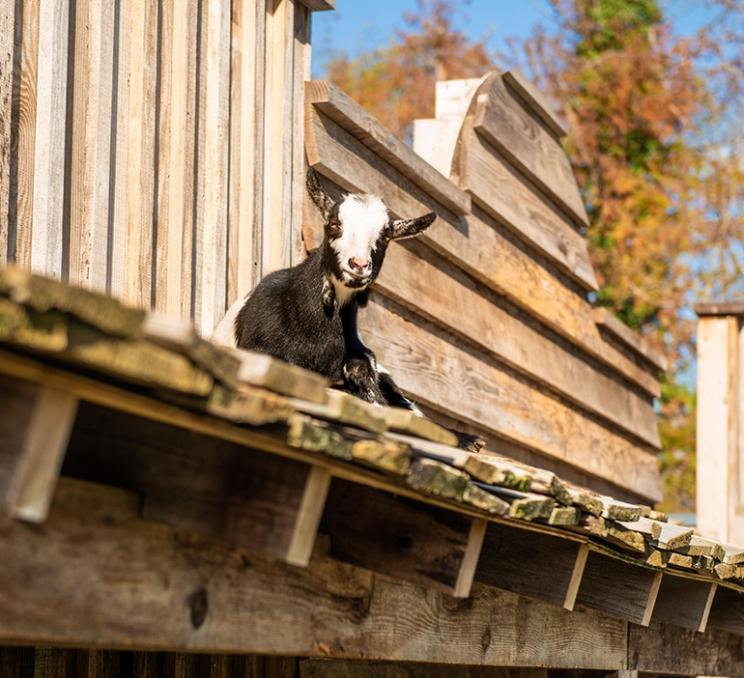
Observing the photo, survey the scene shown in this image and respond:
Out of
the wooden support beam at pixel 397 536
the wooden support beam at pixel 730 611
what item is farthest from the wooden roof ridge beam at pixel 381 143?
the wooden support beam at pixel 397 536

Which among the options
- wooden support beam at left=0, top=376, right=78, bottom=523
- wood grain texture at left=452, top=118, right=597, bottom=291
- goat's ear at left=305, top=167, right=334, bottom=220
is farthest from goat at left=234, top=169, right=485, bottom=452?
wooden support beam at left=0, top=376, right=78, bottom=523

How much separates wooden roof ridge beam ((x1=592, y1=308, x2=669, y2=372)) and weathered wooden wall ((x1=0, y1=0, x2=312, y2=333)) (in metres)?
3.59

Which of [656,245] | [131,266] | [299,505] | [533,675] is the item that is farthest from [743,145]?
[299,505]

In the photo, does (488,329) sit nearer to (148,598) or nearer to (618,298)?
(148,598)

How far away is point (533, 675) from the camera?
19.0 ft

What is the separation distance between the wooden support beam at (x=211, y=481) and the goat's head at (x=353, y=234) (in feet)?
7.38

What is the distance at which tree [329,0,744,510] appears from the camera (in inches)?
841

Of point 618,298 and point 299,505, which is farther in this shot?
point 618,298

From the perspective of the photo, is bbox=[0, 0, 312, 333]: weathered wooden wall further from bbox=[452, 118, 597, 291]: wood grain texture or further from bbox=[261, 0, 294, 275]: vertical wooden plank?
bbox=[452, 118, 597, 291]: wood grain texture

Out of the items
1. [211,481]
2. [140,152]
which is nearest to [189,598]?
[211,481]

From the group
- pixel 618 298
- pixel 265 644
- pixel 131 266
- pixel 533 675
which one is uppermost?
pixel 618 298

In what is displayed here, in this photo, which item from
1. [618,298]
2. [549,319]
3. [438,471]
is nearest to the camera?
[438,471]

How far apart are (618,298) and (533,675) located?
51.3 ft

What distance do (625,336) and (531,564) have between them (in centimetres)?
546
